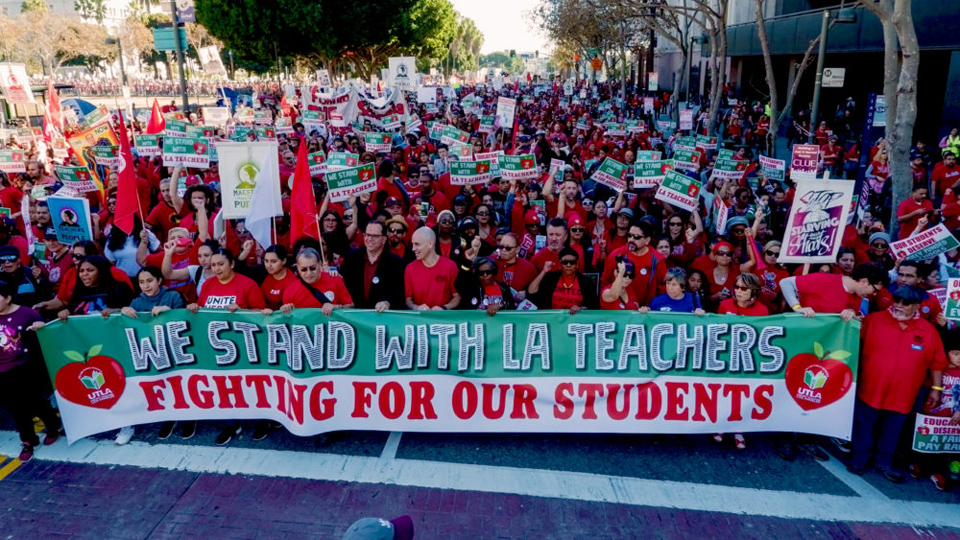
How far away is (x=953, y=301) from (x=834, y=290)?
2.91 feet

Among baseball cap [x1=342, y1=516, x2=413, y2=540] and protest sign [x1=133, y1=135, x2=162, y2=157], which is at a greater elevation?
protest sign [x1=133, y1=135, x2=162, y2=157]

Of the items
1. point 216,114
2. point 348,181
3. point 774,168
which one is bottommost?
point 774,168

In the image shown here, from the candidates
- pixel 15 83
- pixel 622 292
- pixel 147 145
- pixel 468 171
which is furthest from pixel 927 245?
pixel 15 83

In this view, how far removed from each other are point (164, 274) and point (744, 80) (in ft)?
115

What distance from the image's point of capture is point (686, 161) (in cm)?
1044

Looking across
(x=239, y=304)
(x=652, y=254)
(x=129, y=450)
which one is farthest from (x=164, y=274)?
(x=652, y=254)

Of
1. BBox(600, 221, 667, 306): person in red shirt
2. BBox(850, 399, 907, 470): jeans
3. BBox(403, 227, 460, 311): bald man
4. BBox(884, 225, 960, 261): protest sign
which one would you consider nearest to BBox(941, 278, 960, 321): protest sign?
BBox(850, 399, 907, 470): jeans

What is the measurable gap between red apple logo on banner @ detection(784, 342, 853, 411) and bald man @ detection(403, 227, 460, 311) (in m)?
2.84

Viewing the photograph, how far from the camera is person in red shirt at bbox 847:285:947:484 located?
4.82 meters

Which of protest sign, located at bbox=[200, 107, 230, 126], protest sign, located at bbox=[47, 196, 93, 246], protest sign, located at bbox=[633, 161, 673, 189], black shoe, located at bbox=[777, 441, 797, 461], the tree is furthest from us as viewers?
protest sign, located at bbox=[200, 107, 230, 126]

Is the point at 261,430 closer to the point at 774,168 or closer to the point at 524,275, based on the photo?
the point at 524,275

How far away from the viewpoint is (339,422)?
552cm

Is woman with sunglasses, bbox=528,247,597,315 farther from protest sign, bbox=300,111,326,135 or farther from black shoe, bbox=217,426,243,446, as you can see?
protest sign, bbox=300,111,326,135

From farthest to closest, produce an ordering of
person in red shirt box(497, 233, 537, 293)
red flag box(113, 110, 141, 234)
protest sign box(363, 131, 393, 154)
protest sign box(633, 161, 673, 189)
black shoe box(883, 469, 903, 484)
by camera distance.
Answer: protest sign box(363, 131, 393, 154), protest sign box(633, 161, 673, 189), red flag box(113, 110, 141, 234), person in red shirt box(497, 233, 537, 293), black shoe box(883, 469, 903, 484)
